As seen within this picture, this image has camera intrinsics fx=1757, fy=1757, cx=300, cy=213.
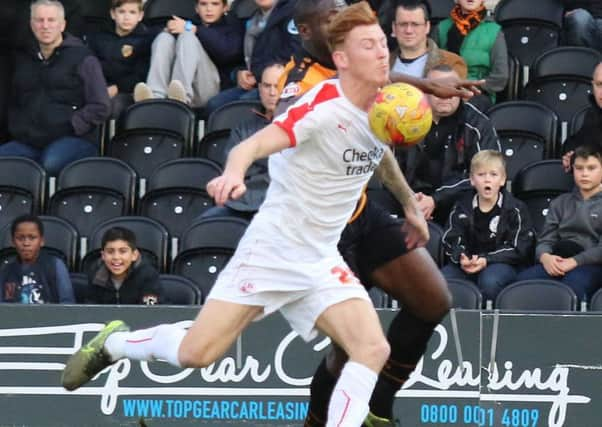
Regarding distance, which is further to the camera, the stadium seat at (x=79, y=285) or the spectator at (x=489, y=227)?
the stadium seat at (x=79, y=285)

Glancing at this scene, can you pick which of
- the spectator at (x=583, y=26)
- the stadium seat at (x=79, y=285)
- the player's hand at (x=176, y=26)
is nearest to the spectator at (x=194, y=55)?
the player's hand at (x=176, y=26)

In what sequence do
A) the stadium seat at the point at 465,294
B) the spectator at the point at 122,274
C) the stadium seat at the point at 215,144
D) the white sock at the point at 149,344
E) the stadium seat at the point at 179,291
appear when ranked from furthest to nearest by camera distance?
1. the stadium seat at the point at 215,144
2. the stadium seat at the point at 179,291
3. the spectator at the point at 122,274
4. the stadium seat at the point at 465,294
5. the white sock at the point at 149,344

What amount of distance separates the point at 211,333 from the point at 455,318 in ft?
10.2

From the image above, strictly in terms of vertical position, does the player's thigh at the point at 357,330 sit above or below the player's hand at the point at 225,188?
below

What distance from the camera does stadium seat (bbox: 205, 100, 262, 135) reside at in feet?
44.8

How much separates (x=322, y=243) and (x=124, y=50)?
6249 millimetres

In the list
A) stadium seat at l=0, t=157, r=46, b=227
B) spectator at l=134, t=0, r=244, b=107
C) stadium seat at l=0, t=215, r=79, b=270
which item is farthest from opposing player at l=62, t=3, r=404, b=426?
spectator at l=134, t=0, r=244, b=107

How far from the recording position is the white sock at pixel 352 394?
8.39 metres

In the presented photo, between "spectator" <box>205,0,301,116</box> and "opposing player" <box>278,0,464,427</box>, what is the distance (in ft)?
13.7

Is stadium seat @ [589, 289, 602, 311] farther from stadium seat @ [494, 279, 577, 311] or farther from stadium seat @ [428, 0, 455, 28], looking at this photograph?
stadium seat @ [428, 0, 455, 28]

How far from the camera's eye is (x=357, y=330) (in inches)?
330

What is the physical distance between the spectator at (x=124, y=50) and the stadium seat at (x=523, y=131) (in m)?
2.98

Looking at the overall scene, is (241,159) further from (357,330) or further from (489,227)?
(489,227)

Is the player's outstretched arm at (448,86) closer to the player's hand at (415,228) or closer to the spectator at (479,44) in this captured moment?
the player's hand at (415,228)
